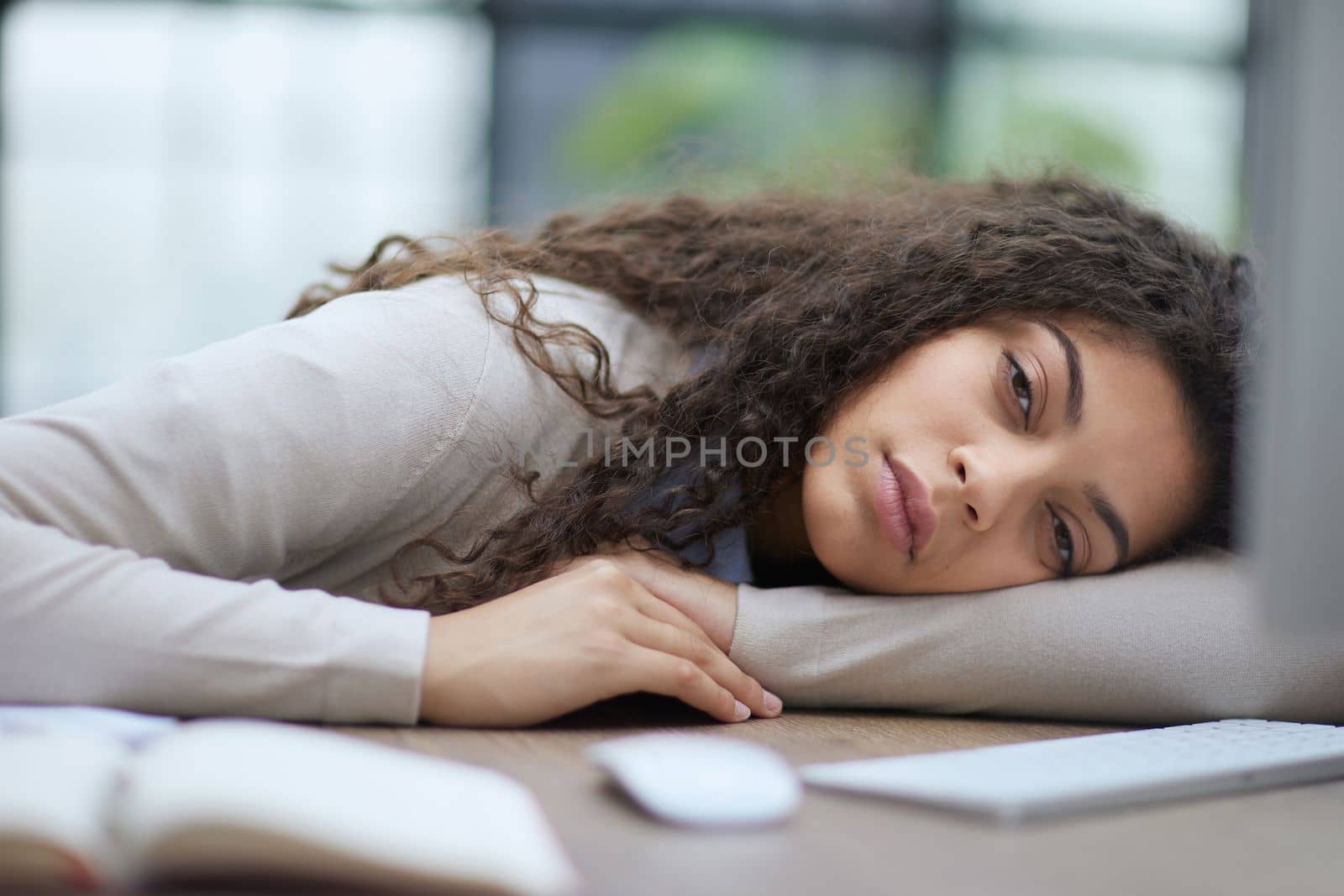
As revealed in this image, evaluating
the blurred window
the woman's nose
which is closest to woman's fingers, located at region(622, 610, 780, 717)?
the woman's nose

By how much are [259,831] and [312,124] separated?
12.1ft

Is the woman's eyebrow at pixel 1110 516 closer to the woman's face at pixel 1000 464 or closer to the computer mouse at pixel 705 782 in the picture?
the woman's face at pixel 1000 464

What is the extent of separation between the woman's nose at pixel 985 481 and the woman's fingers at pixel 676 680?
27 centimetres

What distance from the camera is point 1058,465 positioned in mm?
976

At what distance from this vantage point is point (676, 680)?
2.72 feet

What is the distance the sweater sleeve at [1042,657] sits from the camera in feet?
3.13

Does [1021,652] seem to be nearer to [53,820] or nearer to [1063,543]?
[1063,543]

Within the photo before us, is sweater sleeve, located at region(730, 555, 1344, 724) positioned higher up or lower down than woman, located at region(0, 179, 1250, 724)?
lower down

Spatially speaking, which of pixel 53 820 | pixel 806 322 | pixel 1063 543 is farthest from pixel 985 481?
pixel 53 820

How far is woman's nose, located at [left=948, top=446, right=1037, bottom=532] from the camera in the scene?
0.95 meters

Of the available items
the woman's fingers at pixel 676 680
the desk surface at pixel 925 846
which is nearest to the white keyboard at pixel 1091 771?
the desk surface at pixel 925 846

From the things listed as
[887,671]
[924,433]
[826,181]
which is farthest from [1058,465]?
[826,181]

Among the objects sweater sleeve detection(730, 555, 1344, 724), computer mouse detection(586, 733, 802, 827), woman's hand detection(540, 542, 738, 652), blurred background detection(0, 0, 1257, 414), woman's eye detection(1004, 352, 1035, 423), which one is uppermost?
blurred background detection(0, 0, 1257, 414)

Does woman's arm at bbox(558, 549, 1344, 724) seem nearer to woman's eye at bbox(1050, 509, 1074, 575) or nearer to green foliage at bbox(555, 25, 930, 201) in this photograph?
woman's eye at bbox(1050, 509, 1074, 575)
